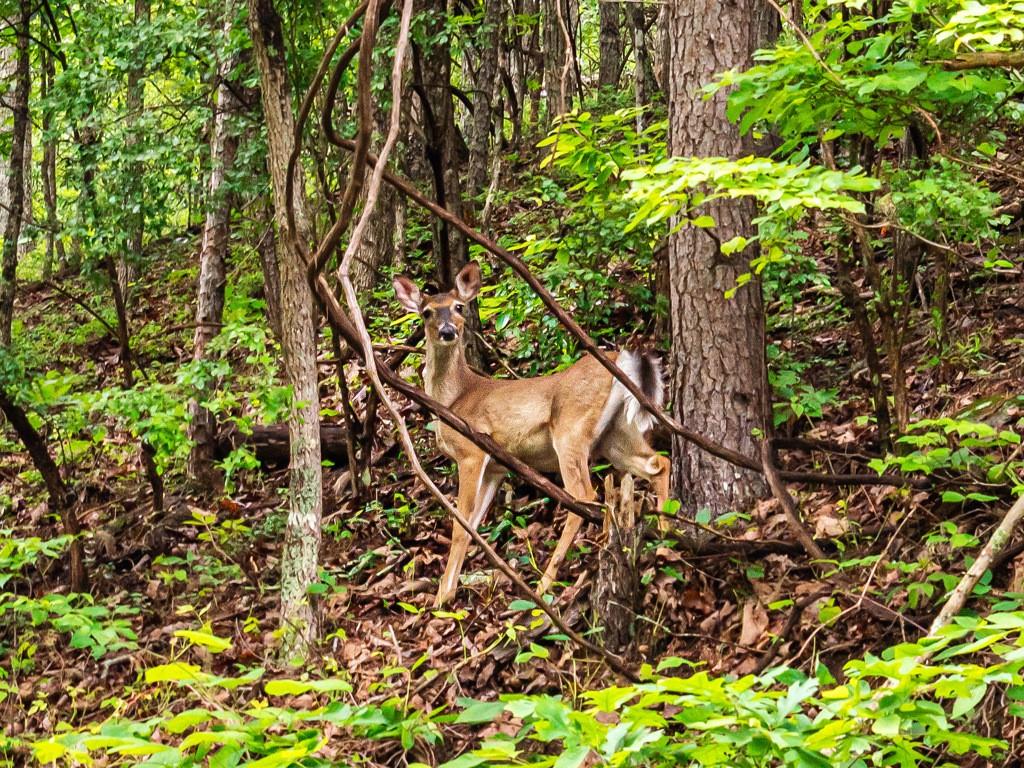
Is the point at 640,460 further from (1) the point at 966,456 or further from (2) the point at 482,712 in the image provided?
(2) the point at 482,712

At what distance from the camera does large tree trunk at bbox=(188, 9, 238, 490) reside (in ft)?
31.2

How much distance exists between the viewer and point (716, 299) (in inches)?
254

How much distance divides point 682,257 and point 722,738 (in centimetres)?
420

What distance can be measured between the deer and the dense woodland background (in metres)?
→ 0.25

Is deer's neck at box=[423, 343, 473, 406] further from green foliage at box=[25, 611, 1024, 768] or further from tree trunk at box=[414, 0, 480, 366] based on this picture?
green foliage at box=[25, 611, 1024, 768]

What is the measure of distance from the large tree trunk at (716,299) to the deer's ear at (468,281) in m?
1.84

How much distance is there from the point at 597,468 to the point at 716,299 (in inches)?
79.8

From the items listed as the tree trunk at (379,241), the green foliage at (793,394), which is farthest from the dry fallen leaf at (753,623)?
the tree trunk at (379,241)

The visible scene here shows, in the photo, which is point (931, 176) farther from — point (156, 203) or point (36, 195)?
point (36, 195)

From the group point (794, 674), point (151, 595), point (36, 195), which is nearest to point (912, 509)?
point (794, 674)

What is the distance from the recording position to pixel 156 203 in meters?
9.38

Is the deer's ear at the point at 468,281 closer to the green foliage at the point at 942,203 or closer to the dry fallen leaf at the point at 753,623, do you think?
the green foliage at the point at 942,203

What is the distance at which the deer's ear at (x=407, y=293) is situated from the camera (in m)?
8.12

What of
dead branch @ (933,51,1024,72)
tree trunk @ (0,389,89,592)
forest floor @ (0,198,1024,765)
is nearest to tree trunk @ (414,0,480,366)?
forest floor @ (0,198,1024,765)
